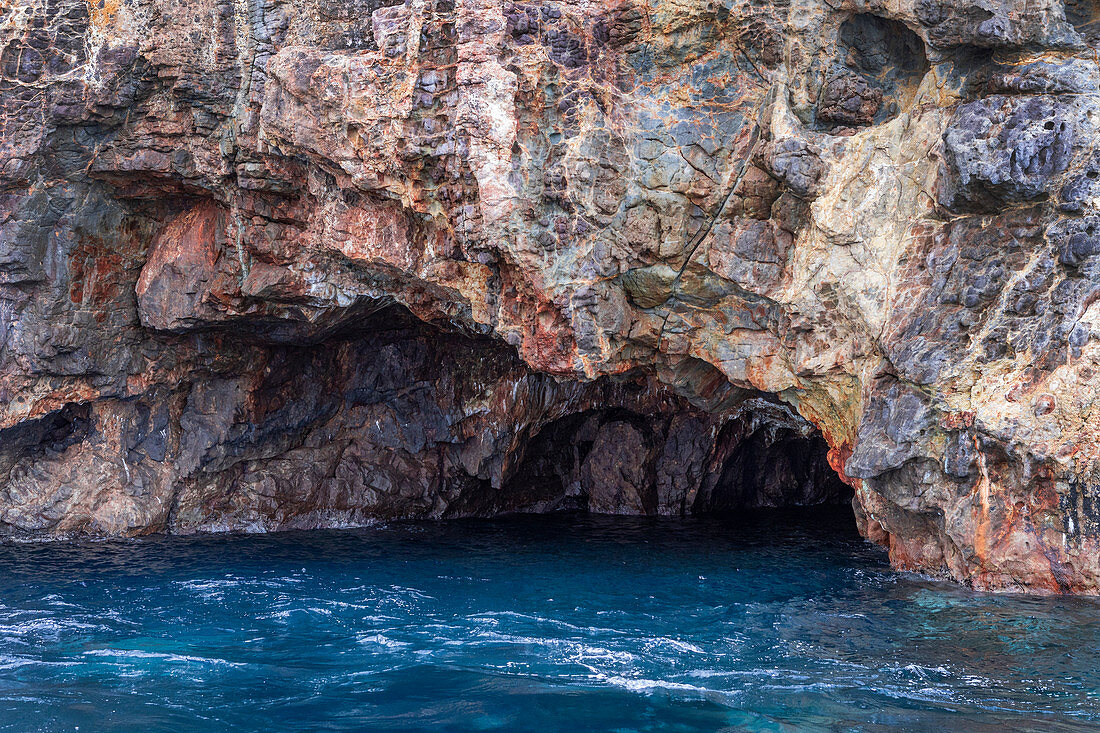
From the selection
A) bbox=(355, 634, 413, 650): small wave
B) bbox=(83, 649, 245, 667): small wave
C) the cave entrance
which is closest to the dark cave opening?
the cave entrance

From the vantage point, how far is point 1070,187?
36.9 ft

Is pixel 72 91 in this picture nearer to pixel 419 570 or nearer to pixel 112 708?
pixel 419 570

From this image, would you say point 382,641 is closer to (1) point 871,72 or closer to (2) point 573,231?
(2) point 573,231

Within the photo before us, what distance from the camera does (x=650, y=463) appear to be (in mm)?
21734

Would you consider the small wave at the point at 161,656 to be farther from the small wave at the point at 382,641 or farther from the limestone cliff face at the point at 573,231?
the limestone cliff face at the point at 573,231

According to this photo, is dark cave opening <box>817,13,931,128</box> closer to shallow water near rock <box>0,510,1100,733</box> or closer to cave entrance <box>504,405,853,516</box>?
shallow water near rock <box>0,510,1100,733</box>

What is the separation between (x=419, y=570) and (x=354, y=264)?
5.32m

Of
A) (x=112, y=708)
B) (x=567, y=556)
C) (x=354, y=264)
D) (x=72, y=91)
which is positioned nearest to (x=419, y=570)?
(x=567, y=556)

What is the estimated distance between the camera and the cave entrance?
21.4 meters

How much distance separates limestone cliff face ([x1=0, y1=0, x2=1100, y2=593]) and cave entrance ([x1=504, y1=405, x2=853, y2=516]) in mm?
2166

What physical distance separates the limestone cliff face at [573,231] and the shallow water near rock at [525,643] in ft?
6.69

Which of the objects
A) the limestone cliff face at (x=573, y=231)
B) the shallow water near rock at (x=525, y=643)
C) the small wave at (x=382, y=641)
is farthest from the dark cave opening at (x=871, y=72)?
the small wave at (x=382, y=641)

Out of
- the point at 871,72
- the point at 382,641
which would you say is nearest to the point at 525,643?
the point at 382,641

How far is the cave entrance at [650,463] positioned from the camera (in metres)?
21.4
